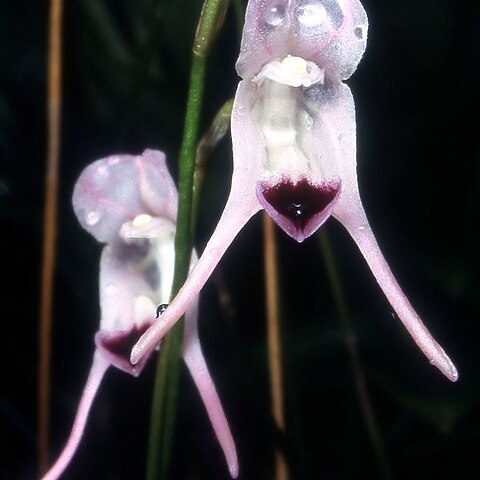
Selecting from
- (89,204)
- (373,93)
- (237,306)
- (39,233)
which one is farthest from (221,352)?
(89,204)

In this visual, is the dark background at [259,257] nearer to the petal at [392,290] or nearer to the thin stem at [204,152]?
the thin stem at [204,152]

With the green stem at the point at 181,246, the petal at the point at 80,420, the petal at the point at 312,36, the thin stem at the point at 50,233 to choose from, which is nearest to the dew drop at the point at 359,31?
the petal at the point at 312,36

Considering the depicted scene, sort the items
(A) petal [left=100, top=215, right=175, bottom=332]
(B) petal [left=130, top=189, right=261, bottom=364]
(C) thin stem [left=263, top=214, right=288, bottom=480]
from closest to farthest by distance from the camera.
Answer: (B) petal [left=130, top=189, right=261, bottom=364]
(A) petal [left=100, top=215, right=175, bottom=332]
(C) thin stem [left=263, top=214, right=288, bottom=480]

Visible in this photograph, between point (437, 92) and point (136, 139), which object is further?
point (437, 92)

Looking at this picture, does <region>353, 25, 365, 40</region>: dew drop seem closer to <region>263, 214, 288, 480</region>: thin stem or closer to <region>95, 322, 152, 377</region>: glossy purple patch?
<region>95, 322, 152, 377</region>: glossy purple patch

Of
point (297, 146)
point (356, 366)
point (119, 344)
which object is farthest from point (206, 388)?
point (356, 366)

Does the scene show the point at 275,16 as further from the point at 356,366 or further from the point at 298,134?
the point at 356,366

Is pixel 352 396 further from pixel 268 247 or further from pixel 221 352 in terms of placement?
pixel 268 247

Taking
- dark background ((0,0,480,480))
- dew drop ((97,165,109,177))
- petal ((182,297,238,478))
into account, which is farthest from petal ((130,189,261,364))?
dark background ((0,0,480,480))
